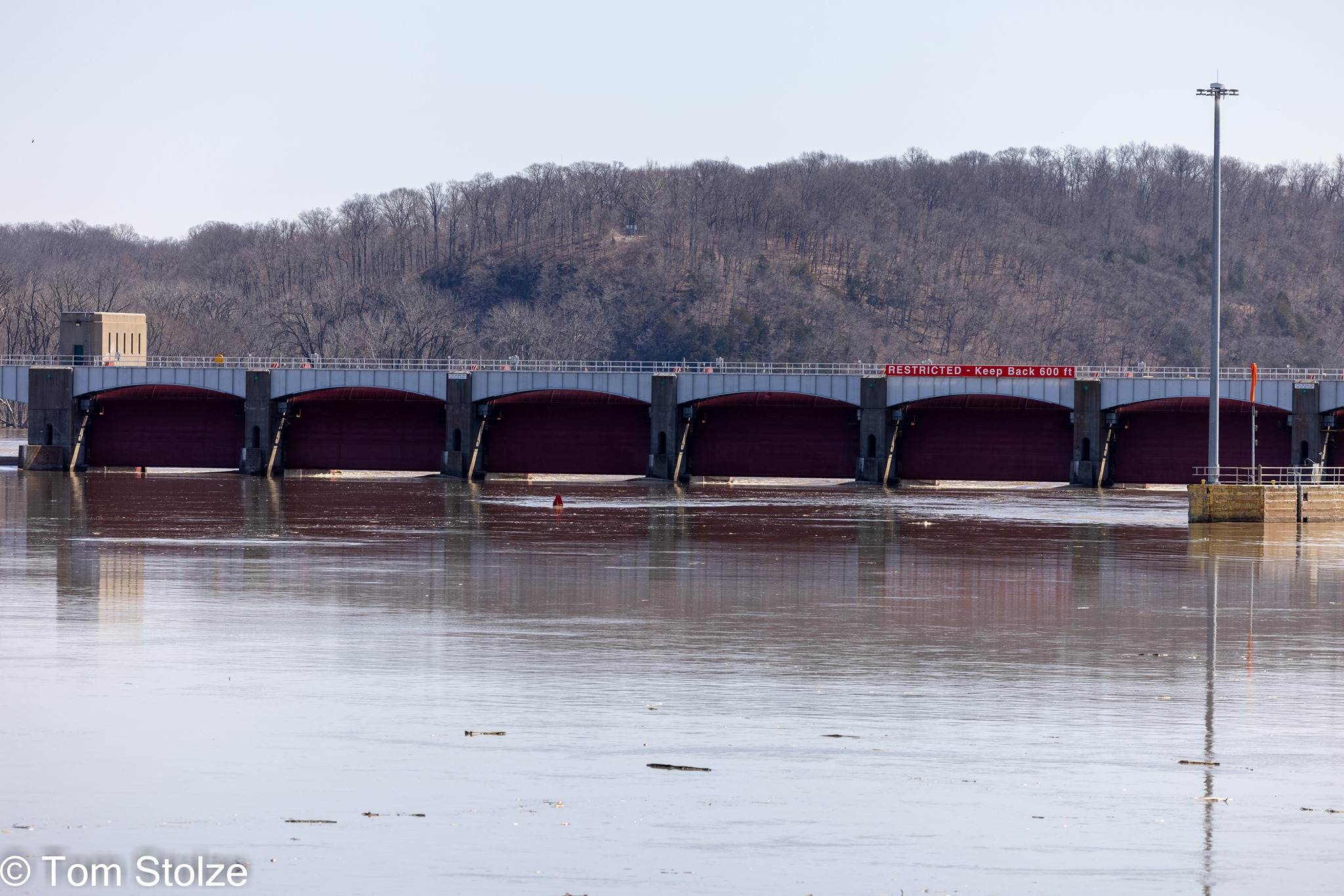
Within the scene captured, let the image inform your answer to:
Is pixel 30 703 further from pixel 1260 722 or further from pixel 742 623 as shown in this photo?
pixel 1260 722

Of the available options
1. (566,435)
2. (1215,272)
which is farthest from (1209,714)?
(566,435)

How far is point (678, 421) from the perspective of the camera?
286 feet

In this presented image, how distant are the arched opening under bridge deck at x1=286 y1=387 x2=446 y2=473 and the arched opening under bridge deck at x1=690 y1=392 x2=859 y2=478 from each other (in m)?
14.0

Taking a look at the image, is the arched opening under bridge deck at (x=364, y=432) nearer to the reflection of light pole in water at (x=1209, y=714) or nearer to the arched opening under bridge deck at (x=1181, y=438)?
the arched opening under bridge deck at (x=1181, y=438)

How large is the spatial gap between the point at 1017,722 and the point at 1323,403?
229 ft

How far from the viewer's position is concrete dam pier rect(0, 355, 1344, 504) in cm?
8400

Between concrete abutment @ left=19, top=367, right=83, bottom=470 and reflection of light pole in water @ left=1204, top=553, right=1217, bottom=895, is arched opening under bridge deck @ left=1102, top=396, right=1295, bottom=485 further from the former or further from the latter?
concrete abutment @ left=19, top=367, right=83, bottom=470

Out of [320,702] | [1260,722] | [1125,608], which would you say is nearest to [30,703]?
[320,702]

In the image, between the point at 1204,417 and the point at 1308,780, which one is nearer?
the point at 1308,780

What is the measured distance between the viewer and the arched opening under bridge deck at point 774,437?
8750 centimetres

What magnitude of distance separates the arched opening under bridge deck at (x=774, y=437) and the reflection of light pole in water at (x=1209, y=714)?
51.7 m

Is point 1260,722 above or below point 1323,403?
below

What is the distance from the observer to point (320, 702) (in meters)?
18.5

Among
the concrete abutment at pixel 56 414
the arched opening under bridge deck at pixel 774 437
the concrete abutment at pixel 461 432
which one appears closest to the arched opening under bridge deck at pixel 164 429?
the concrete abutment at pixel 56 414
